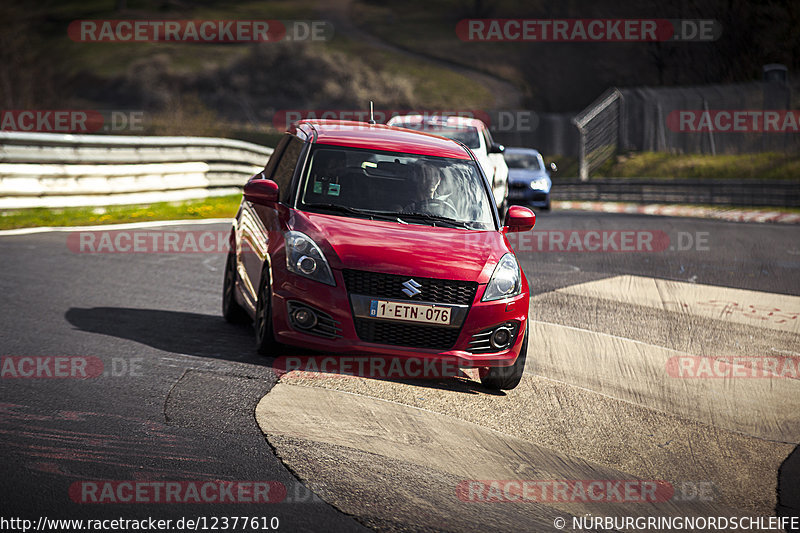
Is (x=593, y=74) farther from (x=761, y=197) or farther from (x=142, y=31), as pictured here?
(x=142, y=31)

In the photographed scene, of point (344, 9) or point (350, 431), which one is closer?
point (350, 431)

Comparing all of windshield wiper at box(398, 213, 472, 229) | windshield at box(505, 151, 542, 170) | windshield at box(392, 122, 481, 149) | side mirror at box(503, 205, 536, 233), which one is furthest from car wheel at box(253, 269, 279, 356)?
windshield at box(505, 151, 542, 170)

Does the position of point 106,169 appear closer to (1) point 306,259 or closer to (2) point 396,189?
(2) point 396,189

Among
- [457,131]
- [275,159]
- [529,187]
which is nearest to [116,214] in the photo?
[457,131]

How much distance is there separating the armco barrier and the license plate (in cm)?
1041

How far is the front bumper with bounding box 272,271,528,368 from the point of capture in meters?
6.30

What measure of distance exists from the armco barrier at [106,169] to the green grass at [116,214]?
0.42 feet

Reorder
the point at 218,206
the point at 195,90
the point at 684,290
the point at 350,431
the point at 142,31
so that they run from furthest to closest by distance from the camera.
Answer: the point at 142,31
the point at 195,90
the point at 218,206
the point at 684,290
the point at 350,431

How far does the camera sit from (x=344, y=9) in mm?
105875

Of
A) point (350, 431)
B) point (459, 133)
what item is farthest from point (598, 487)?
point (459, 133)

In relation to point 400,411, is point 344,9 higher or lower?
higher

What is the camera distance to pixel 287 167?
777cm

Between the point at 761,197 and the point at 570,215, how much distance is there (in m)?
6.44

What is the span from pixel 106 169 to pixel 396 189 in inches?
426
